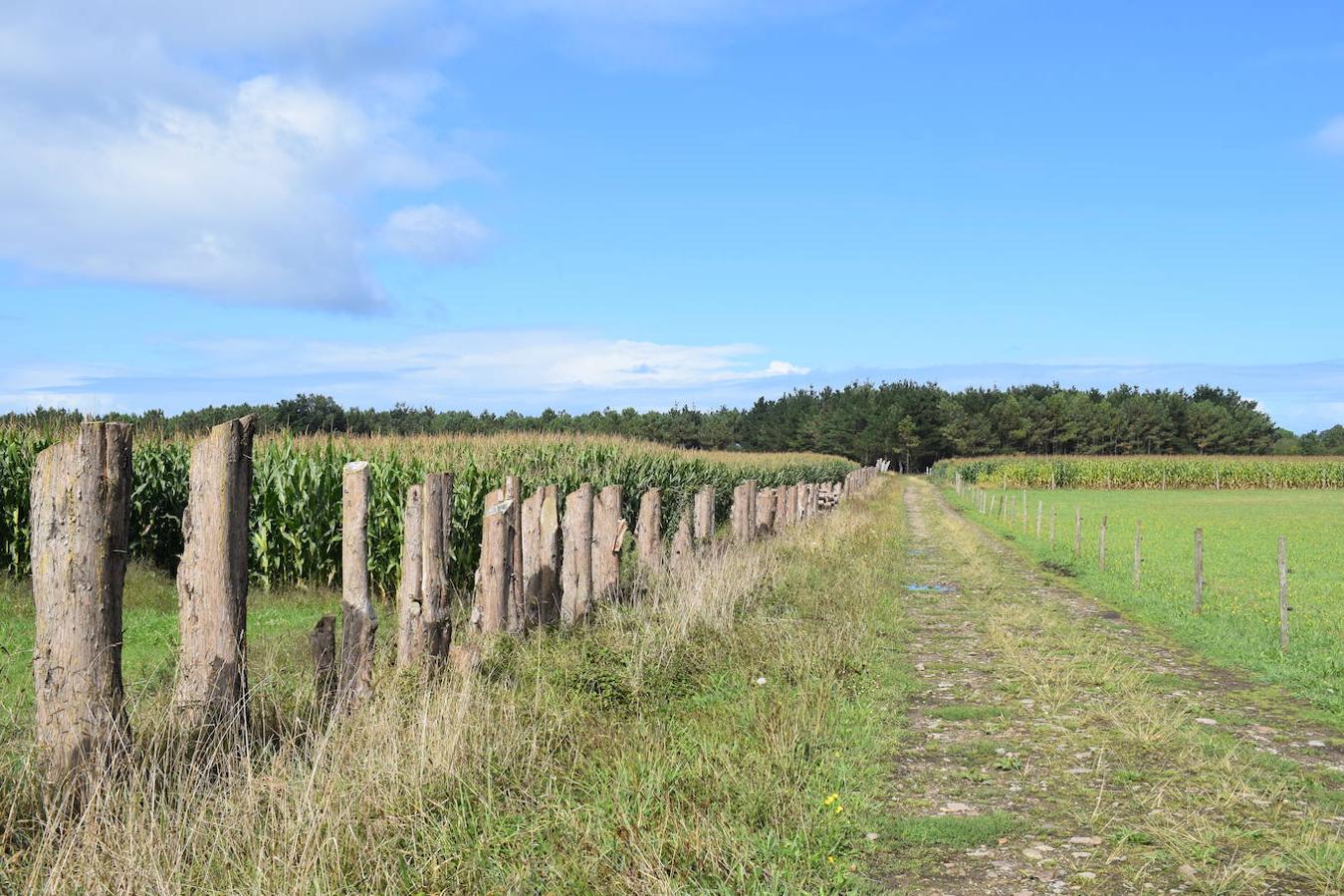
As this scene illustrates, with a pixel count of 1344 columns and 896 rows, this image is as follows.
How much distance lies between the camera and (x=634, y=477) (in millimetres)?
24016

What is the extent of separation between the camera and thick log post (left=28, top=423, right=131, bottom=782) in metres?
4.93

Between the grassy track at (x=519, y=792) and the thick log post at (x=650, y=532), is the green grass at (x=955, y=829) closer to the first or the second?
the grassy track at (x=519, y=792)

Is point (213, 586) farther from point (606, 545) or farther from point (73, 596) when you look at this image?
point (606, 545)

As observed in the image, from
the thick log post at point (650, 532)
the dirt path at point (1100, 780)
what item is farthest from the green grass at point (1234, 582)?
the thick log post at point (650, 532)

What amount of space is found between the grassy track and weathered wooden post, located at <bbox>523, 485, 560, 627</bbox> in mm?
1091

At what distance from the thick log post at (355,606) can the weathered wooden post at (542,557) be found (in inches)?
96.7

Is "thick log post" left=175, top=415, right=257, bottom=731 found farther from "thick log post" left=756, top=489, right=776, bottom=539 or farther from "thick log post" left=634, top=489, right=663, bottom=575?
"thick log post" left=756, top=489, right=776, bottom=539

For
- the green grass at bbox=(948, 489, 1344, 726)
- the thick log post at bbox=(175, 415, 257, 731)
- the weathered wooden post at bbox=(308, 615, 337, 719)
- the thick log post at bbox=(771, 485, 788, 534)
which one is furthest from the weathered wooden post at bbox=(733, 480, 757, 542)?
the thick log post at bbox=(175, 415, 257, 731)

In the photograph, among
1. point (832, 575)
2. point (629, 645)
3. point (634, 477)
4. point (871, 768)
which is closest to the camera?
point (871, 768)

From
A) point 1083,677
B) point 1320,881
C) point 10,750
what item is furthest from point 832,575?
point 10,750

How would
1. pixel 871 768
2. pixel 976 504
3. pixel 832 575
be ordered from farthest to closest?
pixel 976 504 < pixel 832 575 < pixel 871 768

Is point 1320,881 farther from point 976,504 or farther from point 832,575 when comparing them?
point 976,504

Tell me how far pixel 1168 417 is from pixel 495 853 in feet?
531

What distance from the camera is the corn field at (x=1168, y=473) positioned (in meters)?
81.1
